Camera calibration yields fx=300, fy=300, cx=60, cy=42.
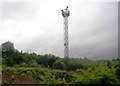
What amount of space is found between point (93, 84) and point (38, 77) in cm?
1158

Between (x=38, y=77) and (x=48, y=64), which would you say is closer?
(x=38, y=77)

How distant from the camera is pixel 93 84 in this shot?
1153 cm

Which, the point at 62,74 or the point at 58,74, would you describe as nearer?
the point at 58,74

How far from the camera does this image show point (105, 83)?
11.5 m

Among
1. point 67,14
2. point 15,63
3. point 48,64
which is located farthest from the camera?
point 48,64

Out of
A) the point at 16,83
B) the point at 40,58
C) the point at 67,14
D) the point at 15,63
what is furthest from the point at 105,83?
the point at 40,58

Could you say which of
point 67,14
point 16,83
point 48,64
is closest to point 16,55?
point 48,64

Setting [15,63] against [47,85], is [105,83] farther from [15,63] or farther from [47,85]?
[15,63]

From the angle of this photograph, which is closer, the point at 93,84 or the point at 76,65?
the point at 93,84

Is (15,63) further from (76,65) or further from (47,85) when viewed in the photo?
(47,85)

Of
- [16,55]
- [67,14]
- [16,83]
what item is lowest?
[16,83]

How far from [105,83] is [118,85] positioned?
529 mm

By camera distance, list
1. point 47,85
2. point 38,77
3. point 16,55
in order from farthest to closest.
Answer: point 16,55 → point 38,77 → point 47,85

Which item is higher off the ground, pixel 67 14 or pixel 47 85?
pixel 67 14
